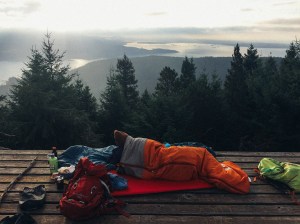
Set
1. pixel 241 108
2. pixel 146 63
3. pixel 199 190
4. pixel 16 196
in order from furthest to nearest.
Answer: pixel 146 63, pixel 241 108, pixel 199 190, pixel 16 196

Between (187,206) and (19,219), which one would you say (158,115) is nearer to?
(187,206)

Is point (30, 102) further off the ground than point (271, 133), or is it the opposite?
point (30, 102)

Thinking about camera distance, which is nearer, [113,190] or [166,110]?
[113,190]

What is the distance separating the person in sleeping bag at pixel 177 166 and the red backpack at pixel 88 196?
70 centimetres

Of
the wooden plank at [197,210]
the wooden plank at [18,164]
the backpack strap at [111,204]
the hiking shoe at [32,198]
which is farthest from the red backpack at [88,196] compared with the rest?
the wooden plank at [18,164]

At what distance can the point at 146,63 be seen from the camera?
17225 cm

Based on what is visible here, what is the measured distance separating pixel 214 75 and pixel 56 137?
12435mm

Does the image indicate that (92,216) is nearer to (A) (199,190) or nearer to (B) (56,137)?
(A) (199,190)

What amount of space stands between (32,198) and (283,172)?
4.12 meters

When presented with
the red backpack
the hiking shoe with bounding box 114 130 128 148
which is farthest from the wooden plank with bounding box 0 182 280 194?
the hiking shoe with bounding box 114 130 128 148

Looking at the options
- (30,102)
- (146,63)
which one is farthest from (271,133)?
(146,63)

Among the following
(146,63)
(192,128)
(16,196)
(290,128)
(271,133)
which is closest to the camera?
(16,196)

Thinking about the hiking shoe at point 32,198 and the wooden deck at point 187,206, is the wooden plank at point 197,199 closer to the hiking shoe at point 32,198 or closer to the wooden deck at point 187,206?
the wooden deck at point 187,206

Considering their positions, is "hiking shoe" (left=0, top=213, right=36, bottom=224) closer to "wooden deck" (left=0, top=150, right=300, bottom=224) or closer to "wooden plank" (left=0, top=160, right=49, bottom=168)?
"wooden deck" (left=0, top=150, right=300, bottom=224)
